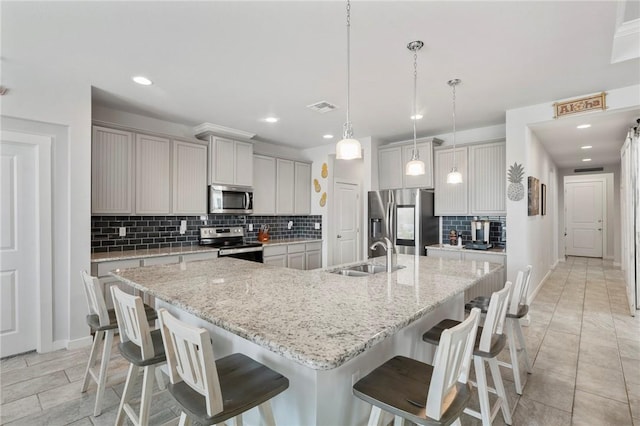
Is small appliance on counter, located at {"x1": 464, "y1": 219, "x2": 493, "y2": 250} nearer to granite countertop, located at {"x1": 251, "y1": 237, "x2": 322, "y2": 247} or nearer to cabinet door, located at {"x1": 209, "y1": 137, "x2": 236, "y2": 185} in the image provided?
granite countertop, located at {"x1": 251, "y1": 237, "x2": 322, "y2": 247}

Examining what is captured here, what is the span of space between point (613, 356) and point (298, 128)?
432cm

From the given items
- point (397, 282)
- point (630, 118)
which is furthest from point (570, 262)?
point (397, 282)

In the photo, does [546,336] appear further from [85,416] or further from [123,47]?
[123,47]

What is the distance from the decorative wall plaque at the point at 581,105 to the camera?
10.8 feet

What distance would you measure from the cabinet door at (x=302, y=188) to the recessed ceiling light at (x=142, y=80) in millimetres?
2931

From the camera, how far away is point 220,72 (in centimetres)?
287

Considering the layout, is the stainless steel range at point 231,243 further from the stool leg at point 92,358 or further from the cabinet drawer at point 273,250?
the stool leg at point 92,358

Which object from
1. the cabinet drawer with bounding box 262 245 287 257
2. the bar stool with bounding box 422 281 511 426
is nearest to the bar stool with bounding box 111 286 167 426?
the bar stool with bounding box 422 281 511 426

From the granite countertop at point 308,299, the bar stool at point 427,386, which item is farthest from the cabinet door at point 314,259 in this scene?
the bar stool at point 427,386

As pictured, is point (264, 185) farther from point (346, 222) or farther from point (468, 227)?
point (468, 227)

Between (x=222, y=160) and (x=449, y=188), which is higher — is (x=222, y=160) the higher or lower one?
the higher one

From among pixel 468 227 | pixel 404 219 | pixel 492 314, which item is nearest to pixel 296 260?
pixel 404 219

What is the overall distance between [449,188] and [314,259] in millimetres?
2511

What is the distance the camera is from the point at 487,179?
14.7 ft
